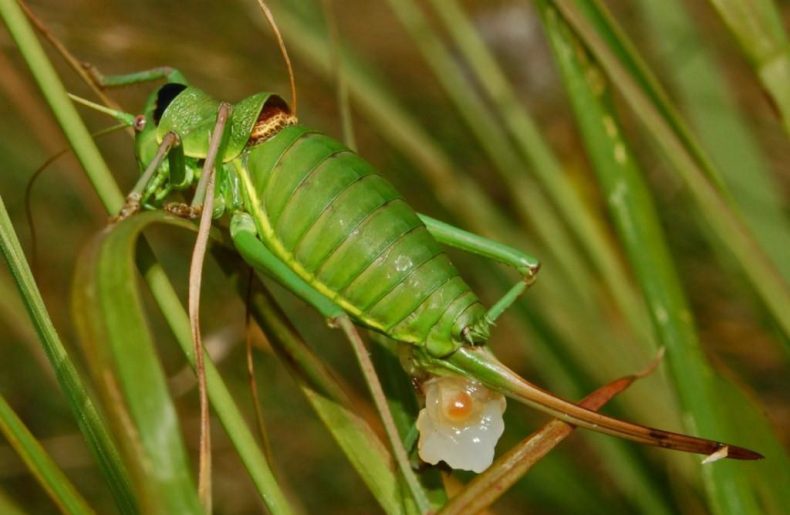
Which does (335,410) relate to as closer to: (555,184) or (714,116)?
(555,184)

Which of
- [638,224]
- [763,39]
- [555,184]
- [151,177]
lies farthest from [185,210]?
[555,184]

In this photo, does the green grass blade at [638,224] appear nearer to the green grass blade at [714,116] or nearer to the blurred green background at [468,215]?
the blurred green background at [468,215]

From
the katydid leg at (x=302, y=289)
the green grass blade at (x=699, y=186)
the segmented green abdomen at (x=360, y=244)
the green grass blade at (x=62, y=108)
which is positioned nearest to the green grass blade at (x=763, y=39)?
the green grass blade at (x=699, y=186)

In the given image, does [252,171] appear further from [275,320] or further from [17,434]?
[17,434]

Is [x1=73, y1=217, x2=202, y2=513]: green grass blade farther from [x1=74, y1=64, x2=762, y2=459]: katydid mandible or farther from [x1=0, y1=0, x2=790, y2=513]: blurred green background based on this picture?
[x1=0, y1=0, x2=790, y2=513]: blurred green background

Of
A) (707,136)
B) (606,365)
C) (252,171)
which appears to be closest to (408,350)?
→ (252,171)

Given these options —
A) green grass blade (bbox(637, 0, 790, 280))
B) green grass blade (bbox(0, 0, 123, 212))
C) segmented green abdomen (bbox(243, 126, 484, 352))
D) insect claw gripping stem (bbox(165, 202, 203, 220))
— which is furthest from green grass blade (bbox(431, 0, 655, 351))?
green grass blade (bbox(0, 0, 123, 212))
